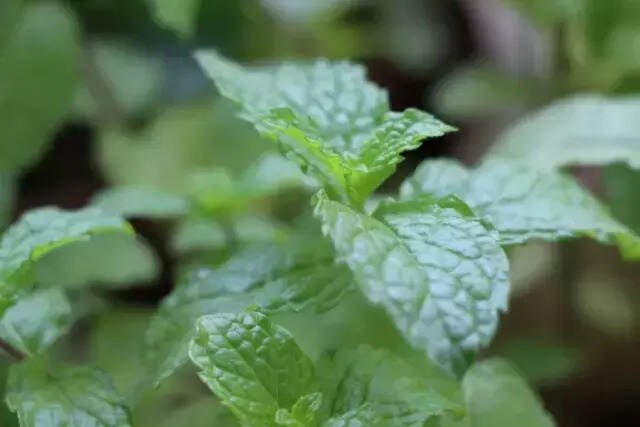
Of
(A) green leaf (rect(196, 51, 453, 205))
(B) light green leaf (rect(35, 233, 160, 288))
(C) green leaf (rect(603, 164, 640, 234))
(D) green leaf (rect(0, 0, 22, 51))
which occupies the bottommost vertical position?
(C) green leaf (rect(603, 164, 640, 234))

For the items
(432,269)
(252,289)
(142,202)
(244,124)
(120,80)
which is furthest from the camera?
(120,80)

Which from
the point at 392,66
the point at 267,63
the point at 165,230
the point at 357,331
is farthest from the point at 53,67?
the point at 392,66

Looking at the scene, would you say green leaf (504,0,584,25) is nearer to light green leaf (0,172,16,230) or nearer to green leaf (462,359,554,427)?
green leaf (462,359,554,427)

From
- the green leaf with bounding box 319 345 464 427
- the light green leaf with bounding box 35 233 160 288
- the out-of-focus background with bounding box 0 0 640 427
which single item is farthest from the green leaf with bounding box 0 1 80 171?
the green leaf with bounding box 319 345 464 427

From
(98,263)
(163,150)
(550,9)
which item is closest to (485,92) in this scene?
(550,9)

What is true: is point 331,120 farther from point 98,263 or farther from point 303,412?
point 98,263

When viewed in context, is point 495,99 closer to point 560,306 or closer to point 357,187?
point 560,306
